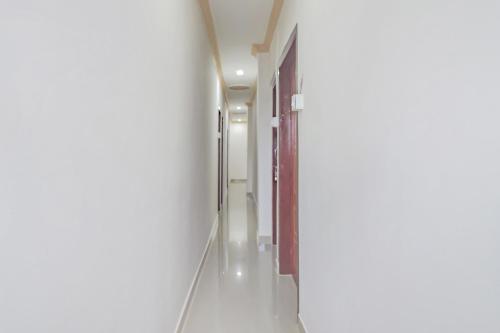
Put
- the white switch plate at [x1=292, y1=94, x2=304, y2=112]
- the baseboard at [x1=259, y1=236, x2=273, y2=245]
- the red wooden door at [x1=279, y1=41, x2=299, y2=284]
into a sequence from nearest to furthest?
the white switch plate at [x1=292, y1=94, x2=304, y2=112] < the red wooden door at [x1=279, y1=41, x2=299, y2=284] < the baseboard at [x1=259, y1=236, x2=273, y2=245]

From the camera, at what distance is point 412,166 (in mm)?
927

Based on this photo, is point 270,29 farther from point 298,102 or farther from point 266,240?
point 266,240

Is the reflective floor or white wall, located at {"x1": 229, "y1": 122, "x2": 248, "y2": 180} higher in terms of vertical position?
white wall, located at {"x1": 229, "y1": 122, "x2": 248, "y2": 180}

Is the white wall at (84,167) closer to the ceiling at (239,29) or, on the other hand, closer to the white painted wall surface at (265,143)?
the ceiling at (239,29)

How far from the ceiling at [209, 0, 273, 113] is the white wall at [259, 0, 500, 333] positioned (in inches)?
88.0

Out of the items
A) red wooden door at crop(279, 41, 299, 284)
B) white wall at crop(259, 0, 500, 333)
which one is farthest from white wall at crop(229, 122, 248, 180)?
white wall at crop(259, 0, 500, 333)

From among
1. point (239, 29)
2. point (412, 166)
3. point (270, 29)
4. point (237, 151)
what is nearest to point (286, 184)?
point (270, 29)

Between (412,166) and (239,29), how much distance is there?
13.0 feet

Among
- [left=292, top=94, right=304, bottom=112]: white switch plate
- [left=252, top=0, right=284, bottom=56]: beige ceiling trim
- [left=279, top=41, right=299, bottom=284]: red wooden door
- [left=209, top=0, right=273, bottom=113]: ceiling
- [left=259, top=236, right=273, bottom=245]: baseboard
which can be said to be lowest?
[left=259, top=236, right=273, bottom=245]: baseboard

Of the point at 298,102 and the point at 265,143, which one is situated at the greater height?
the point at 298,102

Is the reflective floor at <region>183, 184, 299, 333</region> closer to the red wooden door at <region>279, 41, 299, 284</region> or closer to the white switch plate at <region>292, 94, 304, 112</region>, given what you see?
the red wooden door at <region>279, 41, 299, 284</region>

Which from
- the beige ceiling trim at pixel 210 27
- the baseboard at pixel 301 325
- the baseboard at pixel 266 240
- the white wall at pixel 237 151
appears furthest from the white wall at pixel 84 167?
the white wall at pixel 237 151

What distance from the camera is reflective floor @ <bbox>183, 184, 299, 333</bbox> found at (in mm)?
2463

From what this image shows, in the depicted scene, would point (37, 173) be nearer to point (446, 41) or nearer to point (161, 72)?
point (446, 41)
